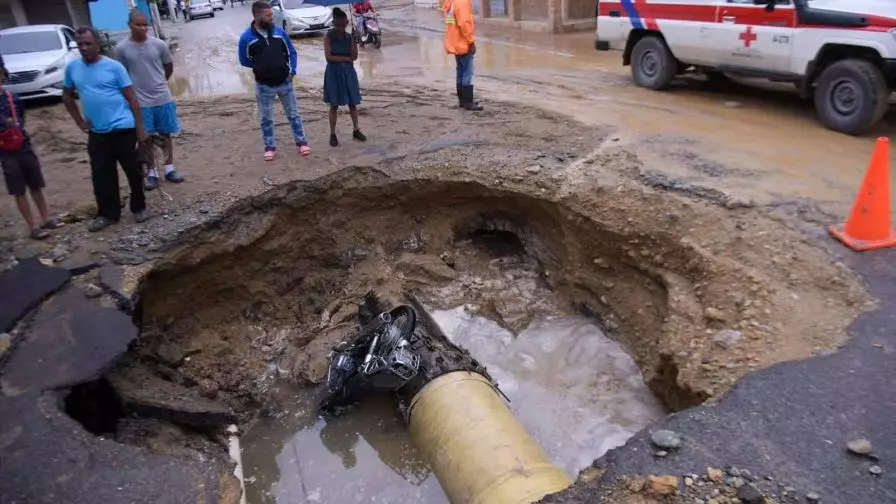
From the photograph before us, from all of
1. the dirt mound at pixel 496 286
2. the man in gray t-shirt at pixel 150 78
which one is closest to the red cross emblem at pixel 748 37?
the dirt mound at pixel 496 286

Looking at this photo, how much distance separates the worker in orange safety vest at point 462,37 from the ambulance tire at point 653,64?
309cm

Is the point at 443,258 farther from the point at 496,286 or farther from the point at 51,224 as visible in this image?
the point at 51,224

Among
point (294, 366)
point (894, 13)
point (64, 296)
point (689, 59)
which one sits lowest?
point (294, 366)

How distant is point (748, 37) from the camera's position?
827 cm

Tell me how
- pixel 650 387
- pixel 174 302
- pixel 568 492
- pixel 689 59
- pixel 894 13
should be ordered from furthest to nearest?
1. pixel 689 59
2. pixel 894 13
3. pixel 174 302
4. pixel 650 387
5. pixel 568 492

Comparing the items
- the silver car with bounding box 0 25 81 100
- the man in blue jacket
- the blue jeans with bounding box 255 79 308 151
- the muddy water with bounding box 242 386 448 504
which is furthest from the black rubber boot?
the silver car with bounding box 0 25 81 100

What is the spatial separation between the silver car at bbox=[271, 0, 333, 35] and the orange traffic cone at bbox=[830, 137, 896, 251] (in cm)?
1834

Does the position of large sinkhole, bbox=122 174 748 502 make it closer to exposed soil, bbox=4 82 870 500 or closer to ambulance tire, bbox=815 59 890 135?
exposed soil, bbox=4 82 870 500

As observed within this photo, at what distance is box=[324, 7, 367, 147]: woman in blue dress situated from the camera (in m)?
7.40

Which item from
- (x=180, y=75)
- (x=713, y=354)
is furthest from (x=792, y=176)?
(x=180, y=75)

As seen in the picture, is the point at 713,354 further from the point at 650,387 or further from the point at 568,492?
the point at 568,492

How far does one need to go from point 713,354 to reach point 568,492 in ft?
5.73

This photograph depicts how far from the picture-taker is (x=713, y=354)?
4.23m

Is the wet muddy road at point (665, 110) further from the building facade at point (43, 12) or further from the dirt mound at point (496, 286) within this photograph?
the building facade at point (43, 12)
